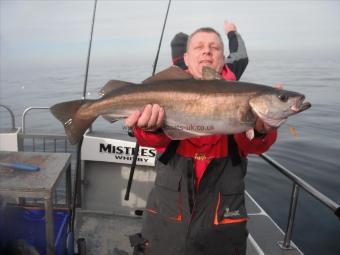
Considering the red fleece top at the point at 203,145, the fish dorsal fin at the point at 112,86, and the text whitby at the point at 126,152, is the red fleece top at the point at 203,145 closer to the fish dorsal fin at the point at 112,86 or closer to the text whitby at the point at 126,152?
the fish dorsal fin at the point at 112,86

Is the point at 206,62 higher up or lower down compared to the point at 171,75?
higher up

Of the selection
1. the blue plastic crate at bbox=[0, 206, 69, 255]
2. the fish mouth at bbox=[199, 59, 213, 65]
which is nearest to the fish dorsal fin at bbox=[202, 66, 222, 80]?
the fish mouth at bbox=[199, 59, 213, 65]

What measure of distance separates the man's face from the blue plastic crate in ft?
7.67

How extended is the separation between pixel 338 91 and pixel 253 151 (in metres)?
33.3

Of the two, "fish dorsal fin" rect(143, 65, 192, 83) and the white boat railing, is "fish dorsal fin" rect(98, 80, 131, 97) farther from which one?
the white boat railing

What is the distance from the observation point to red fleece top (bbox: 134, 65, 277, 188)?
2.92 meters

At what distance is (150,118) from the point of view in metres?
2.80

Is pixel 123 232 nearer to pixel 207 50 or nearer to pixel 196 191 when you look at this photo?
pixel 196 191

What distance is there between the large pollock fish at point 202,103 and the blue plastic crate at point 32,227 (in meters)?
1.47

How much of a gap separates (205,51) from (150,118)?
93 cm

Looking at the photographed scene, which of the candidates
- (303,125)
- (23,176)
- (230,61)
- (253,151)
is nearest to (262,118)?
(253,151)

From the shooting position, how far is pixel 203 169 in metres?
2.93

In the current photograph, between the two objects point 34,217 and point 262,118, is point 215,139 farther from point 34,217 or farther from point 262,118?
point 34,217

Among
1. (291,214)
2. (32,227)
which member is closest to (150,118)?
(32,227)
